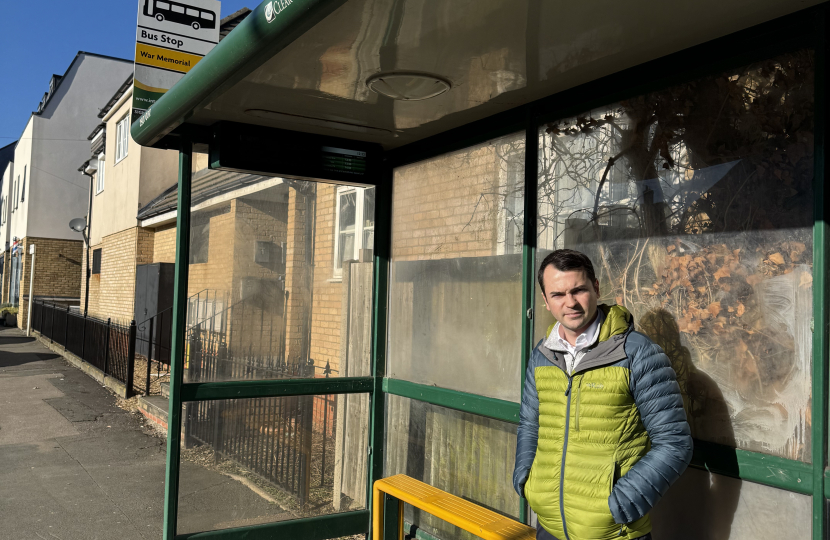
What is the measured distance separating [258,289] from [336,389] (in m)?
0.83

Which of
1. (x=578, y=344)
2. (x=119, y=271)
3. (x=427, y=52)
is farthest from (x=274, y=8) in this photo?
(x=119, y=271)

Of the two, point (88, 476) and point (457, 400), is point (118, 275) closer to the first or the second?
point (88, 476)

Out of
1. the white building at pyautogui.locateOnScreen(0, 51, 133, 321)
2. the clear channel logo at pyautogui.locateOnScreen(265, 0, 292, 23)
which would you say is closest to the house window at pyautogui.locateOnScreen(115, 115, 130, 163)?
the white building at pyautogui.locateOnScreen(0, 51, 133, 321)

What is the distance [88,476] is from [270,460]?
3.72 metres

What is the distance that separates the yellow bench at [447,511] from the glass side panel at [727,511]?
0.67 meters

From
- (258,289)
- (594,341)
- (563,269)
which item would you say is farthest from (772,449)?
(258,289)

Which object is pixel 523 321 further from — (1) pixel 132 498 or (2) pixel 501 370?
(1) pixel 132 498

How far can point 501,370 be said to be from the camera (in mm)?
3822

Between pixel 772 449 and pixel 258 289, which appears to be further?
pixel 258 289

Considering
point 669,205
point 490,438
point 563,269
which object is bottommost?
point 490,438

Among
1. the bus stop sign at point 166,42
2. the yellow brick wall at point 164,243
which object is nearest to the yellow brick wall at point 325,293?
the bus stop sign at point 166,42

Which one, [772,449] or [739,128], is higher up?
[739,128]

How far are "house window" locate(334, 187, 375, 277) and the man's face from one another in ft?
7.82

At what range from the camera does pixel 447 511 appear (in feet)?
11.6
